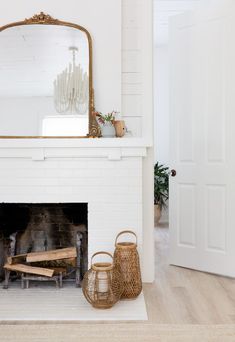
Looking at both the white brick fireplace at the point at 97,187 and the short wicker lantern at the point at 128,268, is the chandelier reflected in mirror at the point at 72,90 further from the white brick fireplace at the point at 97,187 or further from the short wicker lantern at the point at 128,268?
the short wicker lantern at the point at 128,268

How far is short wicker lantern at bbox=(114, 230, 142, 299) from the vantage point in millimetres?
3115

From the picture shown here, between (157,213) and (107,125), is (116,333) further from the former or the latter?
(157,213)

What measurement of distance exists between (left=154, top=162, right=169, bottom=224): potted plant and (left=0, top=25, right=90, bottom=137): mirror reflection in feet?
11.0

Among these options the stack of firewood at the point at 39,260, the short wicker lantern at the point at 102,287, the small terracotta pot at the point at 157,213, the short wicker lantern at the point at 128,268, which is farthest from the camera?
the small terracotta pot at the point at 157,213

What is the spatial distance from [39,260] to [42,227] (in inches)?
11.6

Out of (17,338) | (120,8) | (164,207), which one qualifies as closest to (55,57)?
(120,8)

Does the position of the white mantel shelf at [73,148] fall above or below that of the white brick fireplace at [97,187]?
above

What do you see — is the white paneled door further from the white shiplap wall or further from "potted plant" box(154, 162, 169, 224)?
"potted plant" box(154, 162, 169, 224)

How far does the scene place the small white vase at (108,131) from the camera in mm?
3355

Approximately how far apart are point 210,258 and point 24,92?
2.16m

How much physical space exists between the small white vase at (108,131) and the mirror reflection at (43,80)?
161 millimetres

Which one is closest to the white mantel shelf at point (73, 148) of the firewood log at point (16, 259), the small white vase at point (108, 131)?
the small white vase at point (108, 131)

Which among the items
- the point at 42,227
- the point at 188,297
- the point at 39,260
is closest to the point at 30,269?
the point at 39,260

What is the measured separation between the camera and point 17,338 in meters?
2.50
